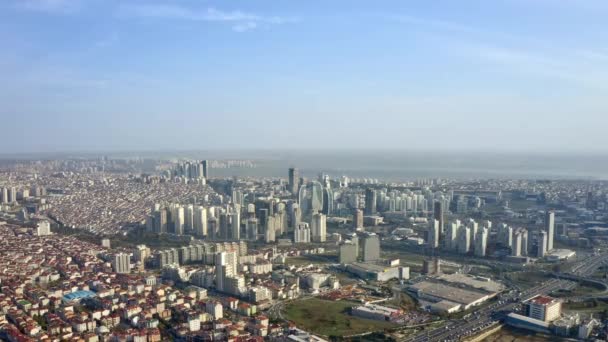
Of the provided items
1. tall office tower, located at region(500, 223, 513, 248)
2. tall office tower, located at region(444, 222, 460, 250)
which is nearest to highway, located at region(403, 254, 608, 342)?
tall office tower, located at region(500, 223, 513, 248)

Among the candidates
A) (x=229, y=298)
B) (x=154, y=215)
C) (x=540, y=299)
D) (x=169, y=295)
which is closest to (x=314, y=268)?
(x=229, y=298)

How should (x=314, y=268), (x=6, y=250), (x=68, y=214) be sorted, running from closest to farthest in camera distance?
(x=314, y=268), (x=6, y=250), (x=68, y=214)

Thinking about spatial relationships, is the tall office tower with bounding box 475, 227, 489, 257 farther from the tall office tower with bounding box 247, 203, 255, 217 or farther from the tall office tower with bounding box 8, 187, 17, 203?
the tall office tower with bounding box 8, 187, 17, 203

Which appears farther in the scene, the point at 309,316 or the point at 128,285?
the point at 128,285

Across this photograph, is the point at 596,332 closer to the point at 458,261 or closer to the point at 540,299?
the point at 540,299

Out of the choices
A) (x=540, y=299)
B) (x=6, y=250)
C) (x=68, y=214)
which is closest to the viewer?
(x=540, y=299)
